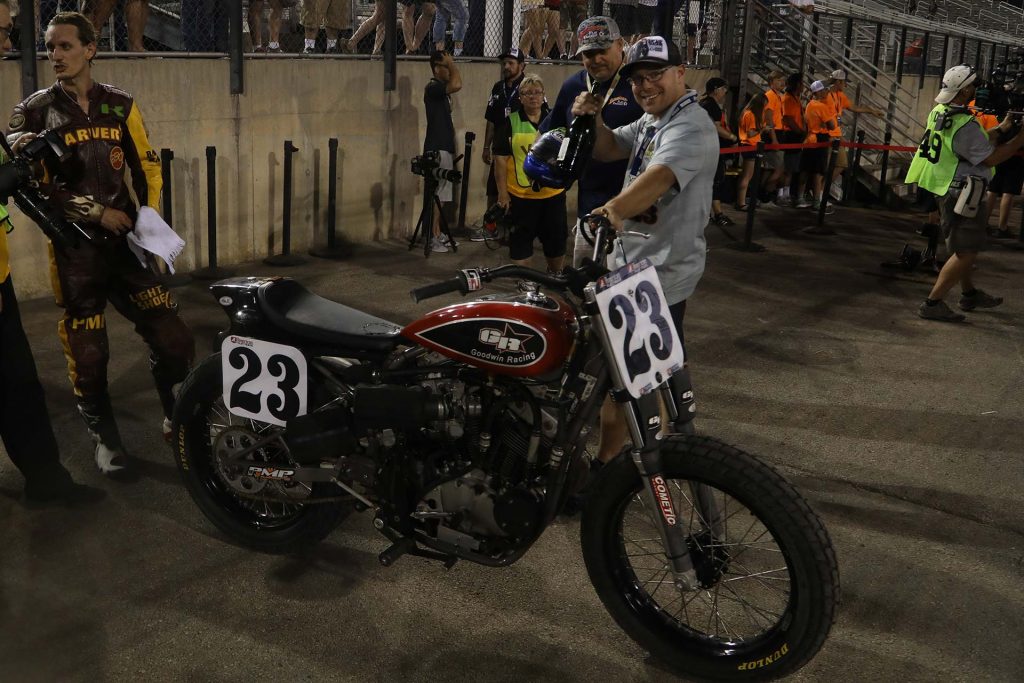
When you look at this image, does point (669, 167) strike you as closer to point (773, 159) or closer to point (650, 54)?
point (650, 54)

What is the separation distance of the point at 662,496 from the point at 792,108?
11878mm

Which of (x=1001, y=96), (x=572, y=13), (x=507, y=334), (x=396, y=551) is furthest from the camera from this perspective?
(x=1001, y=96)

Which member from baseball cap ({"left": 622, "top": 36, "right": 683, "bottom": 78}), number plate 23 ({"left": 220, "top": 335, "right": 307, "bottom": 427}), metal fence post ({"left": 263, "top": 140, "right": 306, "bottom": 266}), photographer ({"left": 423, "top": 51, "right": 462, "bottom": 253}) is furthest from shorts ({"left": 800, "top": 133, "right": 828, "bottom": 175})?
number plate 23 ({"left": 220, "top": 335, "right": 307, "bottom": 427})

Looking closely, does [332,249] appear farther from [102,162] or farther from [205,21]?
[102,162]

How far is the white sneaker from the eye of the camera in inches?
189

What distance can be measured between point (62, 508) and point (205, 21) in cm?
582

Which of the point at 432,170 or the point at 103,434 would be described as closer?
the point at 103,434

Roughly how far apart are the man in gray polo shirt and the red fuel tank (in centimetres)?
65

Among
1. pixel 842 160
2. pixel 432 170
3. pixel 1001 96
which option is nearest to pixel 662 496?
pixel 432 170

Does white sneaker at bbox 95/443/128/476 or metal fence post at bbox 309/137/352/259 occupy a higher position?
metal fence post at bbox 309/137/352/259

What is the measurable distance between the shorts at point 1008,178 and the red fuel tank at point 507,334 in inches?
396

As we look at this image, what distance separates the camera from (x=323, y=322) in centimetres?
368

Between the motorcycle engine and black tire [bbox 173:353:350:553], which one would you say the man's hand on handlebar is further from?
black tire [bbox 173:353:350:553]

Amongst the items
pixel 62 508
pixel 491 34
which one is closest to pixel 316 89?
pixel 491 34
